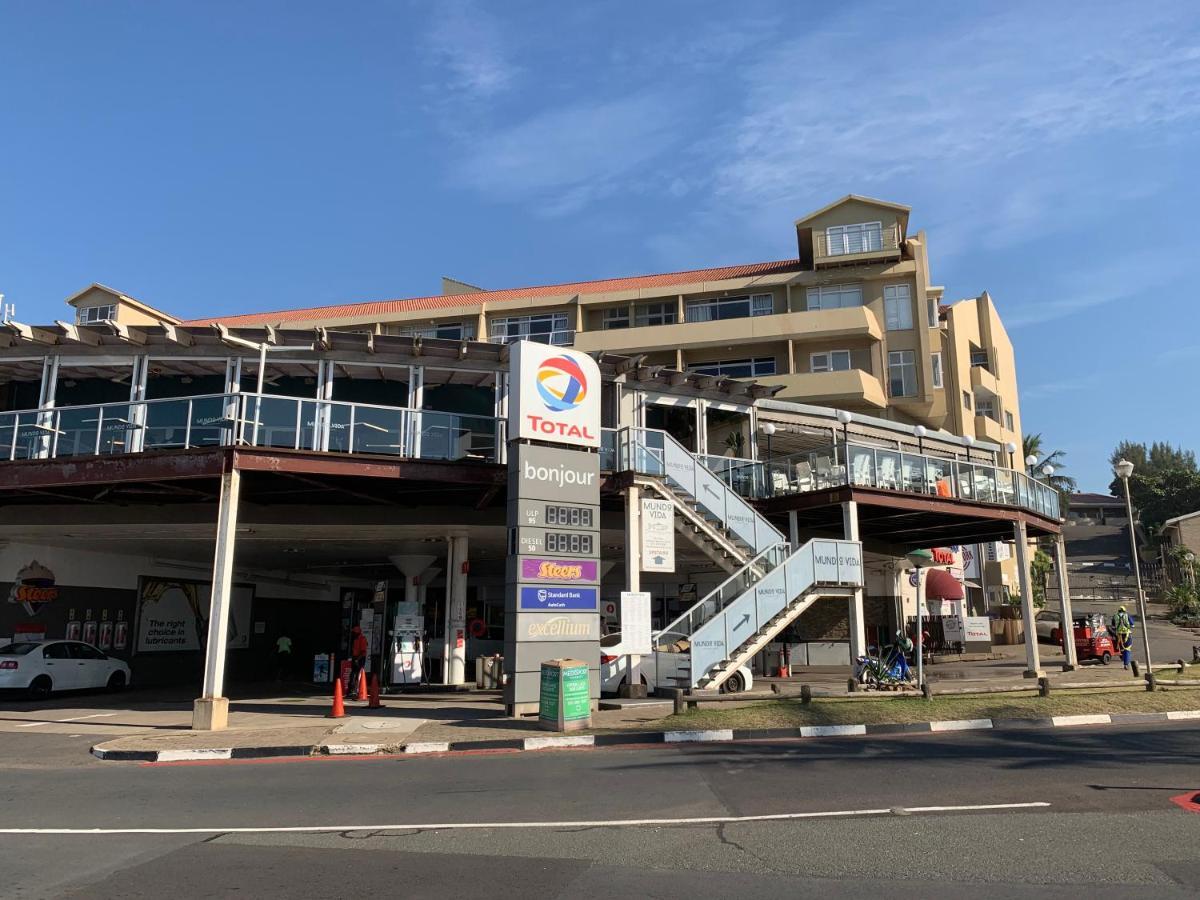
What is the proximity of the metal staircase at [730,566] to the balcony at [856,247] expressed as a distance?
25.2 m

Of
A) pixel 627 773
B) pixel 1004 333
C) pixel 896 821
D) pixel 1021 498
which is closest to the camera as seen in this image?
pixel 896 821

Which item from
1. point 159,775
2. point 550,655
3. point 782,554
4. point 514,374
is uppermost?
point 514,374

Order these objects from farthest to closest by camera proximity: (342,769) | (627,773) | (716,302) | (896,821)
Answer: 1. (716,302)
2. (342,769)
3. (627,773)
4. (896,821)

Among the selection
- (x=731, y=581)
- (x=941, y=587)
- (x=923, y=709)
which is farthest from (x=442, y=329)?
(x=923, y=709)

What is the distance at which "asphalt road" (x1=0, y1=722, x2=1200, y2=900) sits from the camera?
607 centimetres

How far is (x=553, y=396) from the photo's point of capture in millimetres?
16797

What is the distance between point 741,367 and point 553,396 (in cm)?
2830

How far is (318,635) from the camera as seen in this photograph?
34312 millimetres

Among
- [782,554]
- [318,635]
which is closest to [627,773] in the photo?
[782,554]

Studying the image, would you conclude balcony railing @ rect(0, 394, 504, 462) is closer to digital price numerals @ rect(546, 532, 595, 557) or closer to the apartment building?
digital price numerals @ rect(546, 532, 595, 557)

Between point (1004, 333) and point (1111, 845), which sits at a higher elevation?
point (1004, 333)

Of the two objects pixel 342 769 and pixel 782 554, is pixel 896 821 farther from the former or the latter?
pixel 782 554

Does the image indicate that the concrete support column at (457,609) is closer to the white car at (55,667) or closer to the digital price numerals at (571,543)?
the digital price numerals at (571,543)

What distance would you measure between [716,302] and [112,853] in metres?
40.6
